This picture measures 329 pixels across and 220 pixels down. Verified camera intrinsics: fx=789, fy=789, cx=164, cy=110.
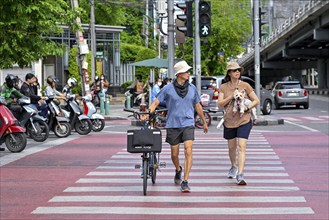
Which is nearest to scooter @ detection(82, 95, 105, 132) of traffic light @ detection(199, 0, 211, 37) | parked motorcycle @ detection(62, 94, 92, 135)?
parked motorcycle @ detection(62, 94, 92, 135)

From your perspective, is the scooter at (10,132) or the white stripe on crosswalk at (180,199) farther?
the scooter at (10,132)

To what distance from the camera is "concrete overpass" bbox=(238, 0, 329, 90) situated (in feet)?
176

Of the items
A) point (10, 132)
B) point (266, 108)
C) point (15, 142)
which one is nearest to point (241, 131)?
point (10, 132)

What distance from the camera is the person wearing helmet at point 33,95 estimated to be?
826 inches

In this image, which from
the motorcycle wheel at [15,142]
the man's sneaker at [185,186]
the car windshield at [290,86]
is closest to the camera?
the man's sneaker at [185,186]

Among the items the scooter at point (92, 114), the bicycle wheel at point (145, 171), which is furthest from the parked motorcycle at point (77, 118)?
the bicycle wheel at point (145, 171)

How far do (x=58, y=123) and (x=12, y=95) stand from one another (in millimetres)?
2261

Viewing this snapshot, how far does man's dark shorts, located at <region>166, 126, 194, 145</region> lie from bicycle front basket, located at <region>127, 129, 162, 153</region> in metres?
0.32

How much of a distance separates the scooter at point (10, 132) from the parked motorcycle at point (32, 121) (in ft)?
6.46

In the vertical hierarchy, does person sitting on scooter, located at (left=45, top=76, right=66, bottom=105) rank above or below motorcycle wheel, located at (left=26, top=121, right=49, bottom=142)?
above

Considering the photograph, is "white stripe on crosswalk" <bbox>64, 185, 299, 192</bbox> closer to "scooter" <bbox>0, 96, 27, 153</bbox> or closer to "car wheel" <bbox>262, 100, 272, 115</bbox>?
"scooter" <bbox>0, 96, 27, 153</bbox>

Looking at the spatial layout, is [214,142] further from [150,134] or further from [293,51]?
[293,51]

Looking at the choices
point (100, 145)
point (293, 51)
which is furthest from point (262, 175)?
point (293, 51)

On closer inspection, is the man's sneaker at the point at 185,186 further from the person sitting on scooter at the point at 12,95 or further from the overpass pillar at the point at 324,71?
the overpass pillar at the point at 324,71
